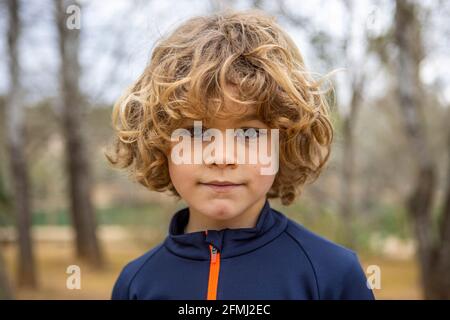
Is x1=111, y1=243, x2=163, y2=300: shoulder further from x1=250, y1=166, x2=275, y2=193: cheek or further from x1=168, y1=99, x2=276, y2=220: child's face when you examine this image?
x1=250, y1=166, x2=275, y2=193: cheek

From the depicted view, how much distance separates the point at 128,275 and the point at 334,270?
0.57 meters

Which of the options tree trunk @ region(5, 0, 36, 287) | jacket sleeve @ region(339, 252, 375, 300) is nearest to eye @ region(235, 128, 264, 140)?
jacket sleeve @ region(339, 252, 375, 300)

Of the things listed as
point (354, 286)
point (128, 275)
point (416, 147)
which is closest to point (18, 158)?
point (416, 147)

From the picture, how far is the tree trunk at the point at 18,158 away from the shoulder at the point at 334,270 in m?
7.62

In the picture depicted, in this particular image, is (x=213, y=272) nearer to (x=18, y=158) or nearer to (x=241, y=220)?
(x=241, y=220)

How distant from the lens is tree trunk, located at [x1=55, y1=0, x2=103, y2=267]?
9.45 m

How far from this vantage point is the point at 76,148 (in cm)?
1075

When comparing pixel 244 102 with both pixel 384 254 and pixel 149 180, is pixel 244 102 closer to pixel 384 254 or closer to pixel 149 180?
pixel 149 180

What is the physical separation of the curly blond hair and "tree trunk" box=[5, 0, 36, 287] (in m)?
7.19

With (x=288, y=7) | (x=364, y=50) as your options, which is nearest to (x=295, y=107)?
(x=288, y=7)

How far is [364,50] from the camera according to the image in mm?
7203

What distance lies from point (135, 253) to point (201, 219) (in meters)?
11.4

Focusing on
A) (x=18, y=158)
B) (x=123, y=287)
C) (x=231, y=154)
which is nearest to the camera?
(x=231, y=154)
